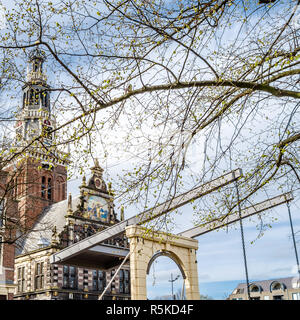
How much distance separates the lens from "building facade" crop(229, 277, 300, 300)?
4147 centimetres

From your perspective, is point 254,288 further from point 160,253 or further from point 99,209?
point 160,253

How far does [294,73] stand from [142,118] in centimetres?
270

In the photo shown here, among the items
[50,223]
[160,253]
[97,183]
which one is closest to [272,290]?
[97,183]

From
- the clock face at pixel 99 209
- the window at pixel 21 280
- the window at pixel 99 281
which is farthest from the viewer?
the clock face at pixel 99 209

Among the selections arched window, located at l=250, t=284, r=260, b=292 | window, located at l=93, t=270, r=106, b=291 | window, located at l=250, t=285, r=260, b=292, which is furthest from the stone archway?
window, located at l=250, t=285, r=260, b=292

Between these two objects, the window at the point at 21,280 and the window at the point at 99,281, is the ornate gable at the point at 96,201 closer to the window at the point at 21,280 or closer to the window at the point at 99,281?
the window at the point at 99,281

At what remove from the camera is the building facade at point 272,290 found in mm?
41469

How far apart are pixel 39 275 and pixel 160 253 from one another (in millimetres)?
16083

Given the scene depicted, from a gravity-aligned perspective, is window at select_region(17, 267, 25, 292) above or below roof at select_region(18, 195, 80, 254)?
below

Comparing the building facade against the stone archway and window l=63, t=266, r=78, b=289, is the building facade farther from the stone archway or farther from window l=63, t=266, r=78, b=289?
the stone archway

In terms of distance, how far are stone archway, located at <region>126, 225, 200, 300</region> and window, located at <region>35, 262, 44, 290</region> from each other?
15406 mm

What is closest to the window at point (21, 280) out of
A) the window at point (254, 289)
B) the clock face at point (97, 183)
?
the clock face at point (97, 183)

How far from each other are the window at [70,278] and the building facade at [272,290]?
1719cm

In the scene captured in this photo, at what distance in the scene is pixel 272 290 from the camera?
43.6 m
